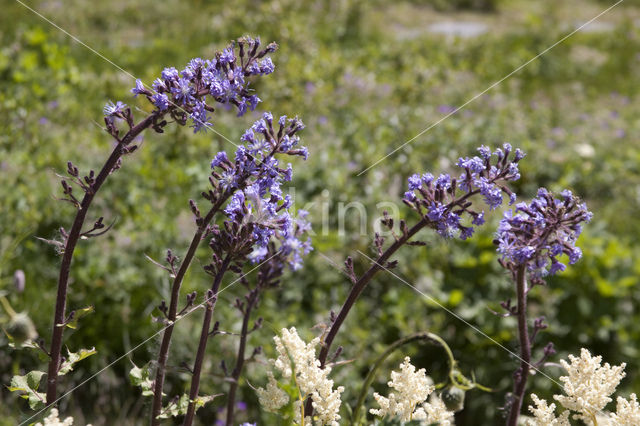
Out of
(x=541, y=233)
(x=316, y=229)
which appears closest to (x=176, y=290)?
(x=541, y=233)

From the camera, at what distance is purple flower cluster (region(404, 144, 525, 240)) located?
4.36ft

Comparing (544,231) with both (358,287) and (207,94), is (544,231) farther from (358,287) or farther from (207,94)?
(207,94)

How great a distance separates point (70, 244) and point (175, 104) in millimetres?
338

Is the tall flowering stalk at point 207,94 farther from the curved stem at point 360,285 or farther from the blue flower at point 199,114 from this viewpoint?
the curved stem at point 360,285

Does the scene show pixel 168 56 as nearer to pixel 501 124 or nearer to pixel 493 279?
pixel 501 124

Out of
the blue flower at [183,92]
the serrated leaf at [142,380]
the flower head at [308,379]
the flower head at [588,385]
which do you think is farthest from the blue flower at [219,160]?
the flower head at [588,385]

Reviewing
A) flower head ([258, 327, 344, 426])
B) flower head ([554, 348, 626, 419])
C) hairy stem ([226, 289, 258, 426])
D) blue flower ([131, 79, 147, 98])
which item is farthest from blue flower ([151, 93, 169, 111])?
flower head ([554, 348, 626, 419])

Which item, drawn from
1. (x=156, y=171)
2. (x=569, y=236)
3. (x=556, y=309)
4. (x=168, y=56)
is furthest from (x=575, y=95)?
(x=569, y=236)

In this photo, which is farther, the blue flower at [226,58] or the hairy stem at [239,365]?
the hairy stem at [239,365]

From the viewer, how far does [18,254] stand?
342 cm

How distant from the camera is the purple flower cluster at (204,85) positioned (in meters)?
1.24

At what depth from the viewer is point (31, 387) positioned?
1379 mm

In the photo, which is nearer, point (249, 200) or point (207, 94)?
point (207, 94)

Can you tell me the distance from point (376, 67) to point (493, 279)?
20.5 ft
